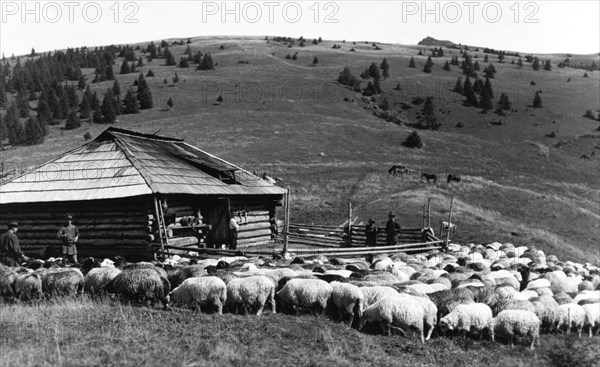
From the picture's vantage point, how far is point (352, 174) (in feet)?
148

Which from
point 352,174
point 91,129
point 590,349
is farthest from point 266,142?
point 590,349

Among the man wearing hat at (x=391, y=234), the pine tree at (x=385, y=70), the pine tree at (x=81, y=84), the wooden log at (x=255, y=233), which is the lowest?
the wooden log at (x=255, y=233)

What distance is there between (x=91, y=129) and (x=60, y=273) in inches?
2176

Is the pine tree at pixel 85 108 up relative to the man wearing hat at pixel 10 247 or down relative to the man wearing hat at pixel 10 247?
up

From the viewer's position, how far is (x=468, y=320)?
32.4ft

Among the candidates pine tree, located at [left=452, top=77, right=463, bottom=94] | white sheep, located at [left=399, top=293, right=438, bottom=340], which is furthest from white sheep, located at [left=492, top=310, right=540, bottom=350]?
pine tree, located at [left=452, top=77, right=463, bottom=94]

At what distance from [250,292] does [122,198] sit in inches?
382

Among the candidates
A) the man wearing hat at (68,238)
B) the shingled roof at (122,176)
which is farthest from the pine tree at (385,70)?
the man wearing hat at (68,238)

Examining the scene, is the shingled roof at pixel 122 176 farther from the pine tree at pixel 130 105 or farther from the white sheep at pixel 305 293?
the pine tree at pixel 130 105

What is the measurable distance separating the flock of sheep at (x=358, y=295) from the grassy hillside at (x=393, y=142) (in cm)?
1682

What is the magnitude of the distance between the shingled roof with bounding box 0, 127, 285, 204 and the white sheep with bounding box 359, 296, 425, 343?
10702 millimetres

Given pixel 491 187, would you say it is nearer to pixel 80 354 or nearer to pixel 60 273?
pixel 60 273

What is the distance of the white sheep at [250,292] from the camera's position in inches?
432

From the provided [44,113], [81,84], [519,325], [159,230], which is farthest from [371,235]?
[81,84]
